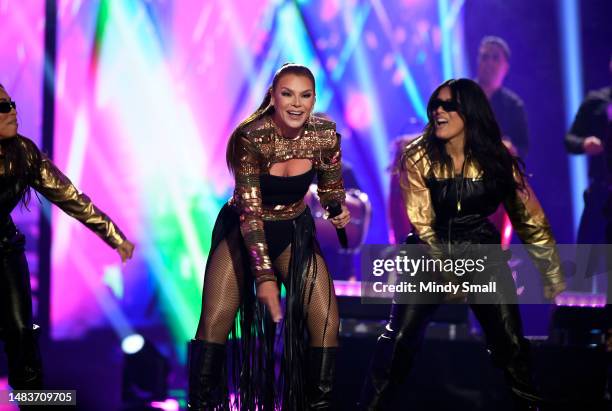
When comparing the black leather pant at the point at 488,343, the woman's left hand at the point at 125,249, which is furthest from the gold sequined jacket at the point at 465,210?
the woman's left hand at the point at 125,249

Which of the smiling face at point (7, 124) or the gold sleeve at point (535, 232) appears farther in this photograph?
the gold sleeve at point (535, 232)

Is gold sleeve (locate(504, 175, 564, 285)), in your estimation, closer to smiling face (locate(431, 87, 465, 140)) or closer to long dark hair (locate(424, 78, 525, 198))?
long dark hair (locate(424, 78, 525, 198))

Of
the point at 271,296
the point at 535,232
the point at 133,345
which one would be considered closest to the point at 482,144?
the point at 535,232

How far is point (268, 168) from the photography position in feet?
13.7

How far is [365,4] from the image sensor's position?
8516 mm

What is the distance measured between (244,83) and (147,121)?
1024 millimetres

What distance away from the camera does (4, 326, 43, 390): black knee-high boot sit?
431 centimetres

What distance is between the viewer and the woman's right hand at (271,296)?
3.83m

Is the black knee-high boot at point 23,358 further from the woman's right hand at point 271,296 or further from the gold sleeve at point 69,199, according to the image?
the woman's right hand at point 271,296

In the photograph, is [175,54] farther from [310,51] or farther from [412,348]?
[412,348]

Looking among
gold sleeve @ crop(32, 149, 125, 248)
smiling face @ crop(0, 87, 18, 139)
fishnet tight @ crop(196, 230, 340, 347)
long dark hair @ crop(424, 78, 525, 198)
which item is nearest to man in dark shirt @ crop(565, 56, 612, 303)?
long dark hair @ crop(424, 78, 525, 198)

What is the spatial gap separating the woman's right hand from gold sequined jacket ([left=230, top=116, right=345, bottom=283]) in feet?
0.13

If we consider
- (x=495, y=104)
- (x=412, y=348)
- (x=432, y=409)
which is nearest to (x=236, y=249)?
(x=412, y=348)

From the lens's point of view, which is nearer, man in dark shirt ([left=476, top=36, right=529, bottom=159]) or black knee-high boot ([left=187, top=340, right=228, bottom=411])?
black knee-high boot ([left=187, top=340, right=228, bottom=411])
